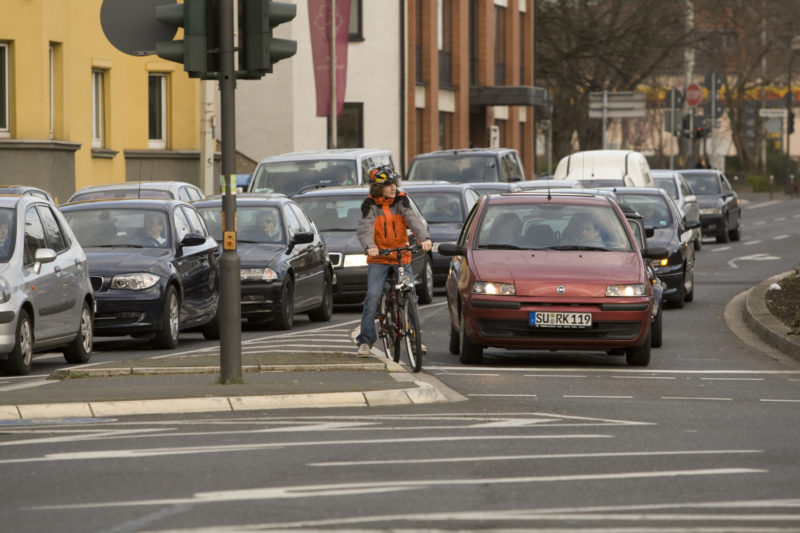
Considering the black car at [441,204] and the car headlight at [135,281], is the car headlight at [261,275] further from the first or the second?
the black car at [441,204]

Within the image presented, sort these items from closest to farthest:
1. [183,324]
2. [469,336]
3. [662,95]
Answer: [469,336] < [183,324] < [662,95]

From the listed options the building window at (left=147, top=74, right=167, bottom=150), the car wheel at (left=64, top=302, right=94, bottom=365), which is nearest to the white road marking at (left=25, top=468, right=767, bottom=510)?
the car wheel at (left=64, top=302, right=94, bottom=365)

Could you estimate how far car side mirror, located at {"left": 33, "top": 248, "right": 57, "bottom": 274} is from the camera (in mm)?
15281

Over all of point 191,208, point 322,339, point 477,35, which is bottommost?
point 322,339

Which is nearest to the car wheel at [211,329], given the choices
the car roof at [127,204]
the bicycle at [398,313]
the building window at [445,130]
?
the car roof at [127,204]

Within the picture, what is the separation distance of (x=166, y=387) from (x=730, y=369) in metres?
5.41

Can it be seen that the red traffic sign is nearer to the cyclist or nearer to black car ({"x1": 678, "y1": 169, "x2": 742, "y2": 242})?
black car ({"x1": 678, "y1": 169, "x2": 742, "y2": 242})

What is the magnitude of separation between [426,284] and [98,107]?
1566 cm

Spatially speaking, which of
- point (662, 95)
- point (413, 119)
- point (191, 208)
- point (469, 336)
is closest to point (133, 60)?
point (413, 119)

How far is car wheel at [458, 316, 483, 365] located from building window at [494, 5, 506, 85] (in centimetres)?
4867

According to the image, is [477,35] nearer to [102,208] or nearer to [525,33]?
[525,33]

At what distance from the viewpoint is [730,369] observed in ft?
51.5

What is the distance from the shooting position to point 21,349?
1484cm

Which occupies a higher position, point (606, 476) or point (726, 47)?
point (726, 47)
